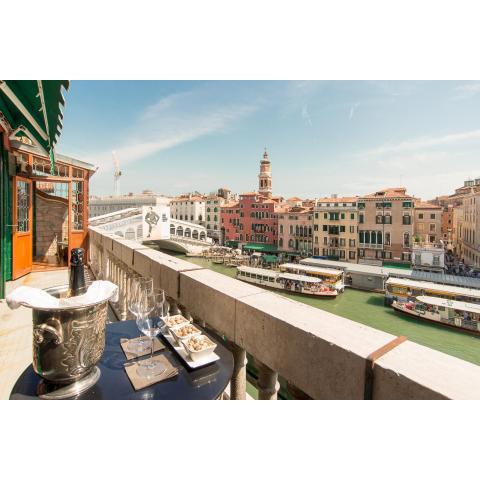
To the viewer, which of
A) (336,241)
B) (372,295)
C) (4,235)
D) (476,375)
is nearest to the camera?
(476,375)

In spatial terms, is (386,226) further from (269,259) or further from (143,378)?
(143,378)

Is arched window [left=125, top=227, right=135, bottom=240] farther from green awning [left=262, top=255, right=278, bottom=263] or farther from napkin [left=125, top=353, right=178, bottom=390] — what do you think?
napkin [left=125, top=353, right=178, bottom=390]

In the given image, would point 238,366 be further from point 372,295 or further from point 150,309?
point 372,295

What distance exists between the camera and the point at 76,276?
4.57 feet

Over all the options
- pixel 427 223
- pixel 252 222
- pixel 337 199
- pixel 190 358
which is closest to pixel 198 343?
pixel 190 358

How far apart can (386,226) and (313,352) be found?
34.5 meters

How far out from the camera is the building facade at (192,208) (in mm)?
54219

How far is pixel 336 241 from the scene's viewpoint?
113ft

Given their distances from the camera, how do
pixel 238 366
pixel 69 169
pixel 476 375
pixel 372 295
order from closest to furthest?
pixel 476 375 < pixel 238 366 < pixel 69 169 < pixel 372 295

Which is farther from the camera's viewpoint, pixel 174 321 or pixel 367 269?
pixel 367 269

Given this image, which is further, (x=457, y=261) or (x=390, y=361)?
(x=457, y=261)

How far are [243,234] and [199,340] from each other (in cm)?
4304

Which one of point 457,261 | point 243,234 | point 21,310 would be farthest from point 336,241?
point 21,310

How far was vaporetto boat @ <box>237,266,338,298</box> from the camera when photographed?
2511cm
